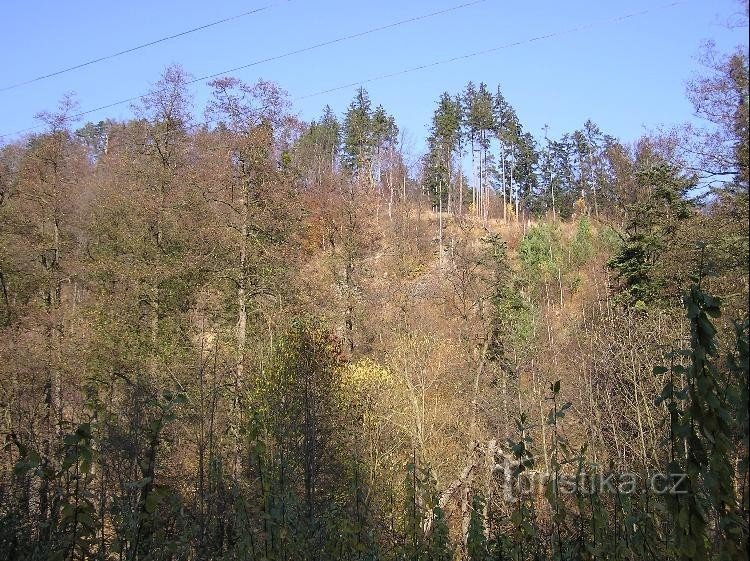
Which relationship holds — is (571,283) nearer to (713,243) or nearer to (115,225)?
(115,225)

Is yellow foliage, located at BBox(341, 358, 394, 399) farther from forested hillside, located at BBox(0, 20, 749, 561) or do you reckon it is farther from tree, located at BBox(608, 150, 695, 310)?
tree, located at BBox(608, 150, 695, 310)

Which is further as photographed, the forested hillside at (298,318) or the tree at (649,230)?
the tree at (649,230)

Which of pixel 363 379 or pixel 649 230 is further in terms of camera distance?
pixel 649 230

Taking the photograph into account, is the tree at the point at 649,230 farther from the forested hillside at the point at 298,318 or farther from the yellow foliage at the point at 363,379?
the yellow foliage at the point at 363,379

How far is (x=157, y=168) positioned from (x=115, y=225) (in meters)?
2.50

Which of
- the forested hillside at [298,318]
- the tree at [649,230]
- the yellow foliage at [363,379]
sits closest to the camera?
the forested hillside at [298,318]

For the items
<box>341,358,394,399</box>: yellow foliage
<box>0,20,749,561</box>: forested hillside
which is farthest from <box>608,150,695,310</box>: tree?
<box>341,358,394,399</box>: yellow foliage

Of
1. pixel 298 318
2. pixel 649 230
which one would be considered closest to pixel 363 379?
pixel 298 318

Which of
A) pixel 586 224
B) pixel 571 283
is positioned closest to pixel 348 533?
pixel 571 283

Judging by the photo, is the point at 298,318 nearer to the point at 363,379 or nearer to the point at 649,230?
the point at 363,379

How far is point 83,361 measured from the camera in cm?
1848

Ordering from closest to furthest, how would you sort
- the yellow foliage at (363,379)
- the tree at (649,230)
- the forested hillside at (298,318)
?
the forested hillside at (298,318) < the yellow foliage at (363,379) < the tree at (649,230)

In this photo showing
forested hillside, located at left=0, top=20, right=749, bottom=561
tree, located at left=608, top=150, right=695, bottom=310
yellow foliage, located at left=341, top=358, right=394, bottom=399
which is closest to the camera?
forested hillside, located at left=0, top=20, right=749, bottom=561

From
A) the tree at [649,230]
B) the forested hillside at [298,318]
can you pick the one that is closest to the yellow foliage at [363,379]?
the forested hillside at [298,318]
